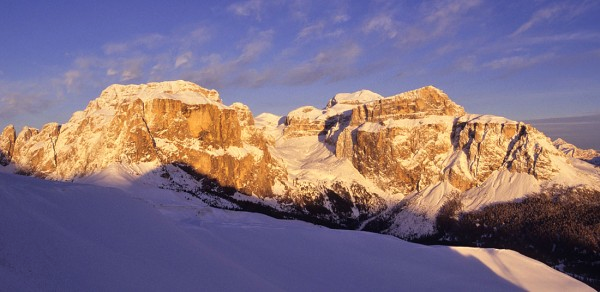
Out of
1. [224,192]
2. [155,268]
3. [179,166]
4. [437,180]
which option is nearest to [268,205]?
[224,192]

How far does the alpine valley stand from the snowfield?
95226 mm

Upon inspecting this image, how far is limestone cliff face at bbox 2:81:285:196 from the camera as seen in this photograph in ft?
458

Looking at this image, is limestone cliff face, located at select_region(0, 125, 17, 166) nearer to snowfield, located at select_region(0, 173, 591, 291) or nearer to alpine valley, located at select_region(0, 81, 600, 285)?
alpine valley, located at select_region(0, 81, 600, 285)

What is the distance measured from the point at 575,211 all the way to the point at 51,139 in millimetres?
167520

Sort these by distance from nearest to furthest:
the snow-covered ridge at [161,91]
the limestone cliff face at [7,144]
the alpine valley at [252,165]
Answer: the alpine valley at [252,165] → the snow-covered ridge at [161,91] → the limestone cliff face at [7,144]

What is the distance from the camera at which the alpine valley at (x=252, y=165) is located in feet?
457

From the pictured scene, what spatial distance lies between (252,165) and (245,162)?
306cm

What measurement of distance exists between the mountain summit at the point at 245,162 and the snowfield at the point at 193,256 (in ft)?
324

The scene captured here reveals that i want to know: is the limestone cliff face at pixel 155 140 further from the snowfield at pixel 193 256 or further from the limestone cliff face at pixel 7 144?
the snowfield at pixel 193 256

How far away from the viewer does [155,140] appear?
146m

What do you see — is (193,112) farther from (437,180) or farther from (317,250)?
(317,250)

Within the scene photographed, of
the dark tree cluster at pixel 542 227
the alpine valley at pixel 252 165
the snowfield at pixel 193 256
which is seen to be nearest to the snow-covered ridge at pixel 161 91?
the alpine valley at pixel 252 165

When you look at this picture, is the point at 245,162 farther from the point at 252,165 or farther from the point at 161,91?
the point at 161,91

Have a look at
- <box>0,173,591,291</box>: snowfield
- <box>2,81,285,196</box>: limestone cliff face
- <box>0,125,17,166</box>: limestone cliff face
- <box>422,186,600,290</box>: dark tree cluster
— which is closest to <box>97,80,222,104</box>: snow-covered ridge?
<box>2,81,285,196</box>: limestone cliff face
